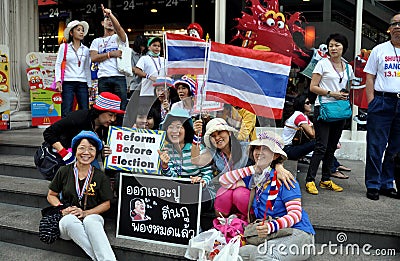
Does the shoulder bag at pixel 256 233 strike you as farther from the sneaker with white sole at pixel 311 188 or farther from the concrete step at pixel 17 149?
the concrete step at pixel 17 149

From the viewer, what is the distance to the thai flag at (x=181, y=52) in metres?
3.39

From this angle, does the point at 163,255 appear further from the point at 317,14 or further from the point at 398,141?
the point at 317,14

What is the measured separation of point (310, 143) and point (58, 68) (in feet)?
10.7

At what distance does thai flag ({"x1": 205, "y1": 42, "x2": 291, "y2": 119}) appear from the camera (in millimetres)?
2996

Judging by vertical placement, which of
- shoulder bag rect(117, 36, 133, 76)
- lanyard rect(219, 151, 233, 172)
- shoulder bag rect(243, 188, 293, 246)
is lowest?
shoulder bag rect(243, 188, 293, 246)

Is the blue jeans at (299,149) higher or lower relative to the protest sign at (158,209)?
higher

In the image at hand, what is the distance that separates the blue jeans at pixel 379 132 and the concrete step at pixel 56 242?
213 centimetres

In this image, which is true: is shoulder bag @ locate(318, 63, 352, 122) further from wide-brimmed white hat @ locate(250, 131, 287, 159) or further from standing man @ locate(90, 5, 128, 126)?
→ standing man @ locate(90, 5, 128, 126)

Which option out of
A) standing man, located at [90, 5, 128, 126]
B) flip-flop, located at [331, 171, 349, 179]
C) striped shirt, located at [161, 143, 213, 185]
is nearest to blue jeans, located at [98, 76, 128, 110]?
standing man, located at [90, 5, 128, 126]

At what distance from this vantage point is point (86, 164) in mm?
3182

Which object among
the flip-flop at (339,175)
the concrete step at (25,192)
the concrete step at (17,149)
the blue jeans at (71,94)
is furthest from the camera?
the concrete step at (17,149)

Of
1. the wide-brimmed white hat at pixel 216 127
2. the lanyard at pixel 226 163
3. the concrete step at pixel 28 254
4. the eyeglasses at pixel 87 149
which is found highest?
the wide-brimmed white hat at pixel 216 127

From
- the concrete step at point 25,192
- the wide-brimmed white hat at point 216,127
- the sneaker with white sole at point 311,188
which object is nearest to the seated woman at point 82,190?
the concrete step at point 25,192

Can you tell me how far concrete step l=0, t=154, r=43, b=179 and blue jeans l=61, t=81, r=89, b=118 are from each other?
77 cm
